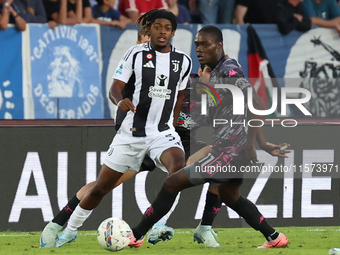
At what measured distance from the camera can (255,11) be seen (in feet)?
31.3

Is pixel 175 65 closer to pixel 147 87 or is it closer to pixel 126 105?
pixel 147 87

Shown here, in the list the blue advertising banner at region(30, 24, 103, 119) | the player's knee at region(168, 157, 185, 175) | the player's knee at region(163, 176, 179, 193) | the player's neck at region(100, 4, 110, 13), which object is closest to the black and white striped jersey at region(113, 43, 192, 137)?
the player's knee at region(168, 157, 185, 175)

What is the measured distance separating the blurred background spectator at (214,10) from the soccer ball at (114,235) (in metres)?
5.21

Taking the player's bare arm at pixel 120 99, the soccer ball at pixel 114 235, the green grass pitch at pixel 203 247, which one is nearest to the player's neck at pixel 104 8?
the green grass pitch at pixel 203 247

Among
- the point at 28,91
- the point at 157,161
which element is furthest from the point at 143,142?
the point at 28,91

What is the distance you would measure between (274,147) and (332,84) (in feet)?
15.4

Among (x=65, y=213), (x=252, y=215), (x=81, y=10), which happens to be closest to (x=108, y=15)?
(x=81, y=10)

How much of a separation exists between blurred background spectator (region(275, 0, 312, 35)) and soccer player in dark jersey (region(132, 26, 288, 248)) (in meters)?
4.63

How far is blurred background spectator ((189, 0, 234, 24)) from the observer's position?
9.34 metres

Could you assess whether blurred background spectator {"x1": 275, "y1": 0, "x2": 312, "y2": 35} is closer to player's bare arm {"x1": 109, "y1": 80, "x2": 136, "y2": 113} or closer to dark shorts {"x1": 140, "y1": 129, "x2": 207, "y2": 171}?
dark shorts {"x1": 140, "y1": 129, "x2": 207, "y2": 171}

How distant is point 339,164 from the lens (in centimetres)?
670

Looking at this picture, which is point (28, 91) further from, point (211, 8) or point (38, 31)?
point (211, 8)

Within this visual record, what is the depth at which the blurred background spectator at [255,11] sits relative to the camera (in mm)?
9492

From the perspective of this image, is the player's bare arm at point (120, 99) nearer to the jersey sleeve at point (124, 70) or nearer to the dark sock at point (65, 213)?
the jersey sleeve at point (124, 70)
